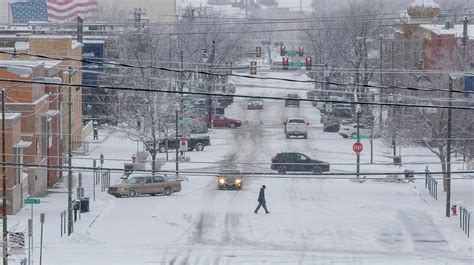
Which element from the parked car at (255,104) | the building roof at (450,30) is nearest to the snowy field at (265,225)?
the building roof at (450,30)

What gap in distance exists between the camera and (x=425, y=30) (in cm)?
6769

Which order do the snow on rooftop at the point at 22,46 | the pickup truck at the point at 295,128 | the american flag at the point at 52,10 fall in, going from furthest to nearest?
the american flag at the point at 52,10 → the pickup truck at the point at 295,128 → the snow on rooftop at the point at 22,46

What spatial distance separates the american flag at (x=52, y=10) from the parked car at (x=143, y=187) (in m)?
47.0

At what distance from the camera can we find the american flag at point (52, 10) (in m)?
89.2

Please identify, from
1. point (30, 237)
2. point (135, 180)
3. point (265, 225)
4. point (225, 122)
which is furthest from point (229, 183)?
point (225, 122)

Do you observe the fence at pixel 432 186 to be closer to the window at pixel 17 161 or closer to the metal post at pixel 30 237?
the window at pixel 17 161

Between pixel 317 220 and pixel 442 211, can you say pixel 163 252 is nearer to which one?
pixel 317 220

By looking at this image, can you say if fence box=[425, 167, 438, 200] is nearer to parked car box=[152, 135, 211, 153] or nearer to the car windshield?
the car windshield

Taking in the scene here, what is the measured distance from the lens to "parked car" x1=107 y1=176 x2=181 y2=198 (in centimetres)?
4203

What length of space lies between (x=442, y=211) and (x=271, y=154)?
46.9 feet

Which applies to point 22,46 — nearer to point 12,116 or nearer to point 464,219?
point 12,116

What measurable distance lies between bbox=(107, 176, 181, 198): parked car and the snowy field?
1.24 ft

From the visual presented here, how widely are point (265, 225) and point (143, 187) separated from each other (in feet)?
23.3

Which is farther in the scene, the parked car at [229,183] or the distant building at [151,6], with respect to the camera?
the distant building at [151,6]
